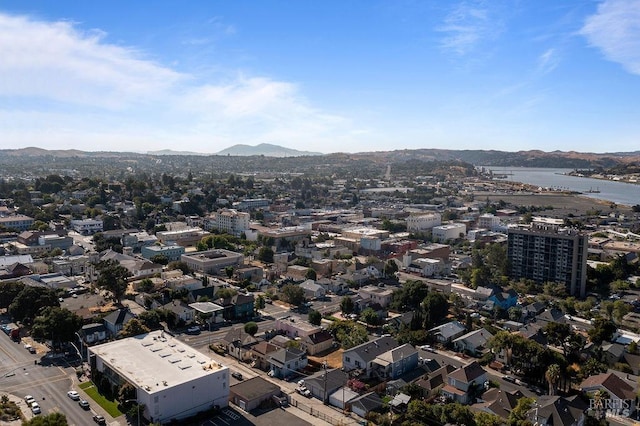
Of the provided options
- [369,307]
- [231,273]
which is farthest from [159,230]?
[369,307]

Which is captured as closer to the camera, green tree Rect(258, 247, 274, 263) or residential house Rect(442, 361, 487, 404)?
residential house Rect(442, 361, 487, 404)

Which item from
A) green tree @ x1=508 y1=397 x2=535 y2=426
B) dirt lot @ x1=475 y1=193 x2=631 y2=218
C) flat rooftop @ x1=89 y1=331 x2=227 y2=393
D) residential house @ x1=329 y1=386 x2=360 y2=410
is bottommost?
dirt lot @ x1=475 y1=193 x2=631 y2=218

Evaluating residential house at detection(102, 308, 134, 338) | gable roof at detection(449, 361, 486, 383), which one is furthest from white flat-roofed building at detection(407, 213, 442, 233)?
residential house at detection(102, 308, 134, 338)

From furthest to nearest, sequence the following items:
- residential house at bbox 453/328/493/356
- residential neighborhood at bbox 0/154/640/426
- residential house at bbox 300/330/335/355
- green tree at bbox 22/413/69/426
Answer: residential house at bbox 453/328/493/356, residential house at bbox 300/330/335/355, residential neighborhood at bbox 0/154/640/426, green tree at bbox 22/413/69/426

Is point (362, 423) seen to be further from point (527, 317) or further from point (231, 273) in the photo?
point (231, 273)

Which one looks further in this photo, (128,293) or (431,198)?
(431,198)

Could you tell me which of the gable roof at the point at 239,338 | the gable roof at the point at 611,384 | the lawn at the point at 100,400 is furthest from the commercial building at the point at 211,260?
the gable roof at the point at 611,384

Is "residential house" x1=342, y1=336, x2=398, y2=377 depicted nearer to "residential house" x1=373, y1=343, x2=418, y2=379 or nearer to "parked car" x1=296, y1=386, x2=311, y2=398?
"residential house" x1=373, y1=343, x2=418, y2=379

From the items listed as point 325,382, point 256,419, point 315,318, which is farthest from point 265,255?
point 256,419
